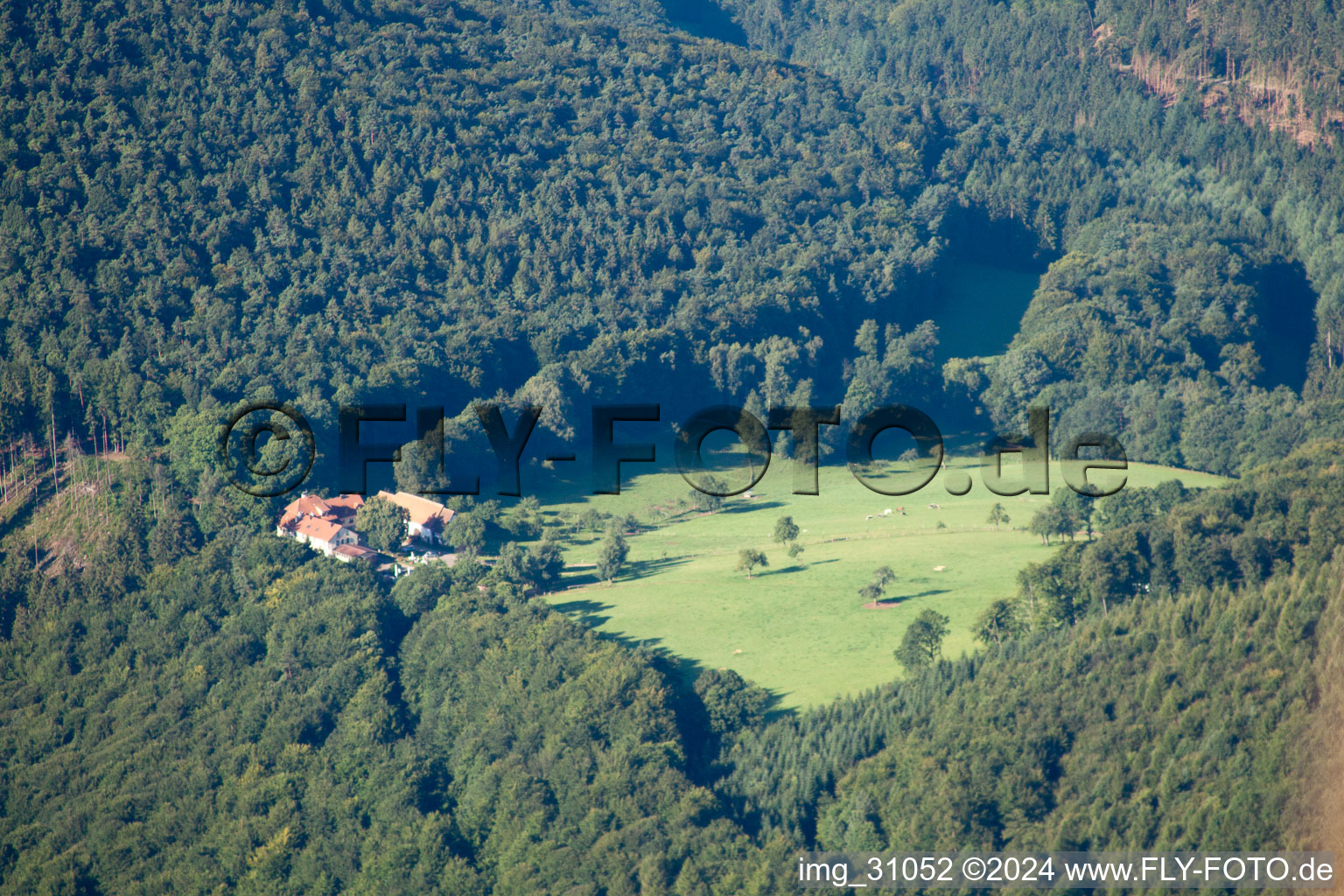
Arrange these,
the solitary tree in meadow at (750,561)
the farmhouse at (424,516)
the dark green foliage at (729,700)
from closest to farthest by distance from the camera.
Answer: the dark green foliage at (729,700) → the solitary tree in meadow at (750,561) → the farmhouse at (424,516)

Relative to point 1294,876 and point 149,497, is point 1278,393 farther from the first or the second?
point 149,497

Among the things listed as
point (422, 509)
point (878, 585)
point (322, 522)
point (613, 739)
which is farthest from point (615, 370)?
point (613, 739)

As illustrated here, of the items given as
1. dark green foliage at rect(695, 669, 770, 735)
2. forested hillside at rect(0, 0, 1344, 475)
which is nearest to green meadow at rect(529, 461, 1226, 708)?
dark green foliage at rect(695, 669, 770, 735)

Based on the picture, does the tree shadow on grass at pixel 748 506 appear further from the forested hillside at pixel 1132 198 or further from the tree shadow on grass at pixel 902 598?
the forested hillside at pixel 1132 198

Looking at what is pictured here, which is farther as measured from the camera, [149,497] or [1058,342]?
[1058,342]

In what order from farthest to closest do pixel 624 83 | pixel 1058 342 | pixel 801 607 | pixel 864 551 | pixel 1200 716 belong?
1. pixel 624 83
2. pixel 1058 342
3. pixel 864 551
4. pixel 801 607
5. pixel 1200 716

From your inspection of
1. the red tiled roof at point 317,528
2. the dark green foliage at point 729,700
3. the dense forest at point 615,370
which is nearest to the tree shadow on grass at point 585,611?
the dense forest at point 615,370

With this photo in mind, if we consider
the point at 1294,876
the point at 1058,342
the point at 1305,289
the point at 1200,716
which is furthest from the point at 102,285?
the point at 1305,289

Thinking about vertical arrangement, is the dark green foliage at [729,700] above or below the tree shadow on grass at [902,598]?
below
